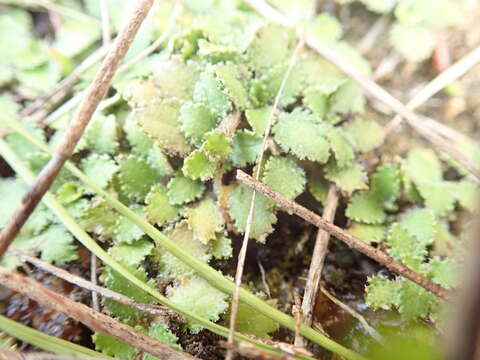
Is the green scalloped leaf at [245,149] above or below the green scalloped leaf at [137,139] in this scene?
above

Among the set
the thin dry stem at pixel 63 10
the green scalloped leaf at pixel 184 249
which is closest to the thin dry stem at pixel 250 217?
the green scalloped leaf at pixel 184 249

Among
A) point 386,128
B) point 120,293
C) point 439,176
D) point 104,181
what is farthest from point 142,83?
point 439,176

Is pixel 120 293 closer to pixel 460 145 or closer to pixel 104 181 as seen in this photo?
pixel 104 181

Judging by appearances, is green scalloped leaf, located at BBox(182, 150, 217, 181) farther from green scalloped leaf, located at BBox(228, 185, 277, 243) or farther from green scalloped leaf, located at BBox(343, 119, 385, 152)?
green scalloped leaf, located at BBox(343, 119, 385, 152)

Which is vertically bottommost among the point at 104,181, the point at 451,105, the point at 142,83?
the point at 104,181

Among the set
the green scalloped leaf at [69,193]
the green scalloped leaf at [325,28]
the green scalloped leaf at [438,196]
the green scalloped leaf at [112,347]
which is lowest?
the green scalloped leaf at [112,347]

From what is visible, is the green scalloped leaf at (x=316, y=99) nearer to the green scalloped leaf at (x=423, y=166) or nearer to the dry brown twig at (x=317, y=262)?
the dry brown twig at (x=317, y=262)

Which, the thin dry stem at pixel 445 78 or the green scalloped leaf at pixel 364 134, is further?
the thin dry stem at pixel 445 78
